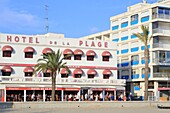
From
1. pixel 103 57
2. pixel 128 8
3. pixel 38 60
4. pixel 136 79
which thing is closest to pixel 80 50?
pixel 103 57

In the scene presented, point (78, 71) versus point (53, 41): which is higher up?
point (53, 41)

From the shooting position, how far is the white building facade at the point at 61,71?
202 ft

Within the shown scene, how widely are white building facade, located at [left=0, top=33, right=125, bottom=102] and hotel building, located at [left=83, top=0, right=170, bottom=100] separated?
984 cm

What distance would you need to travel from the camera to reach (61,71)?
213 feet

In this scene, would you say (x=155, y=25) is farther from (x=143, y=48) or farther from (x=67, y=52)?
(x=67, y=52)

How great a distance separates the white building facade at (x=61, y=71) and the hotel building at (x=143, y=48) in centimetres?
984

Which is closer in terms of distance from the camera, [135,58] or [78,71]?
[78,71]

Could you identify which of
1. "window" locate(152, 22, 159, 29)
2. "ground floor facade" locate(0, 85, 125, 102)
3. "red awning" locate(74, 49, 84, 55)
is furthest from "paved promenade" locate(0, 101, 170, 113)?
"window" locate(152, 22, 159, 29)

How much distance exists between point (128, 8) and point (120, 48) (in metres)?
8.80

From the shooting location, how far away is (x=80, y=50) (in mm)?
67688

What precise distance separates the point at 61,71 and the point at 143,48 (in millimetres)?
21417

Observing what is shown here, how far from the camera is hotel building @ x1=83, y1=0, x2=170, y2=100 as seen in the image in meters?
76.0

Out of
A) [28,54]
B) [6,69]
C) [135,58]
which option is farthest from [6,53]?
[135,58]

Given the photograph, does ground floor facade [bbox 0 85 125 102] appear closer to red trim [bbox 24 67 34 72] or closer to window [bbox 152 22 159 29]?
red trim [bbox 24 67 34 72]
